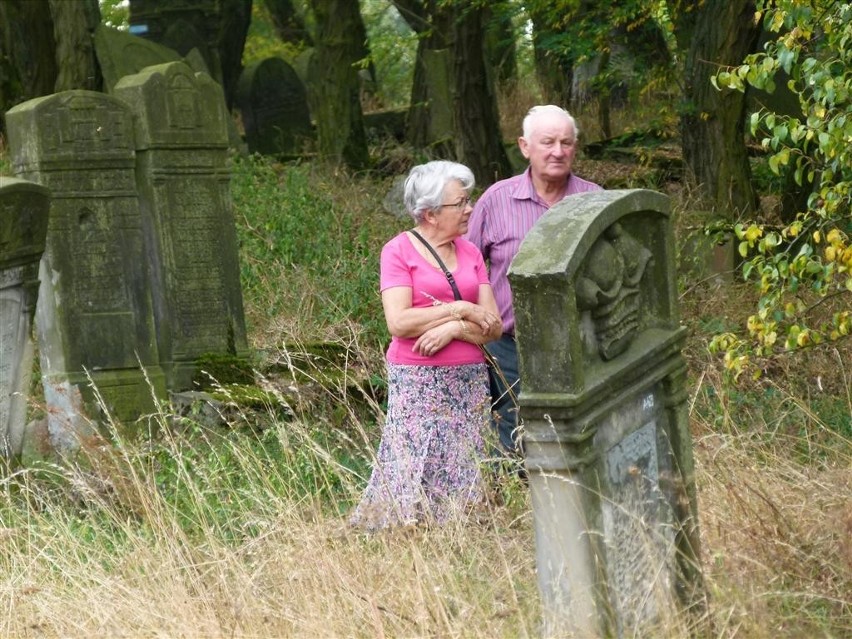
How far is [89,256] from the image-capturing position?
8641 mm

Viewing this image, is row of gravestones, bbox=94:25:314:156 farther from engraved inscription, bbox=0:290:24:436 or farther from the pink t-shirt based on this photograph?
the pink t-shirt

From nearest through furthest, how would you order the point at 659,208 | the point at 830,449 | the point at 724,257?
the point at 659,208 < the point at 830,449 < the point at 724,257

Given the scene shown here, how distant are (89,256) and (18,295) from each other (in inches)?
61.5

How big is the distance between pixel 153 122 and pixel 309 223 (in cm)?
480

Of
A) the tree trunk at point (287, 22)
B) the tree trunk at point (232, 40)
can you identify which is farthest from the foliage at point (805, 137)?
the tree trunk at point (287, 22)

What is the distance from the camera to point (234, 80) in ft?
68.1

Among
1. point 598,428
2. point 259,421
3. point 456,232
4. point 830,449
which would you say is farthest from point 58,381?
point 598,428

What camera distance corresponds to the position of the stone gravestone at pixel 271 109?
19.8 m

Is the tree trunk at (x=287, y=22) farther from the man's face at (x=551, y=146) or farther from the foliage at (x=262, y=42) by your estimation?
the man's face at (x=551, y=146)

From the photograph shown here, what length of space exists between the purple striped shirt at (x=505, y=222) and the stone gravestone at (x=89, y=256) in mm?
3281

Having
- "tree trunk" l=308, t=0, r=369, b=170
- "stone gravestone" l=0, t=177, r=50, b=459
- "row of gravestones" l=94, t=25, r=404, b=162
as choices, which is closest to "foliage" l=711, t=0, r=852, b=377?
"stone gravestone" l=0, t=177, r=50, b=459

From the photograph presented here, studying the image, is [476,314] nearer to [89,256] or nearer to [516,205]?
[516,205]

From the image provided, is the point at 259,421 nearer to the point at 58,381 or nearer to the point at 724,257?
the point at 58,381

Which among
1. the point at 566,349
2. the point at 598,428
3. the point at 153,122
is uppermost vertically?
the point at 153,122
